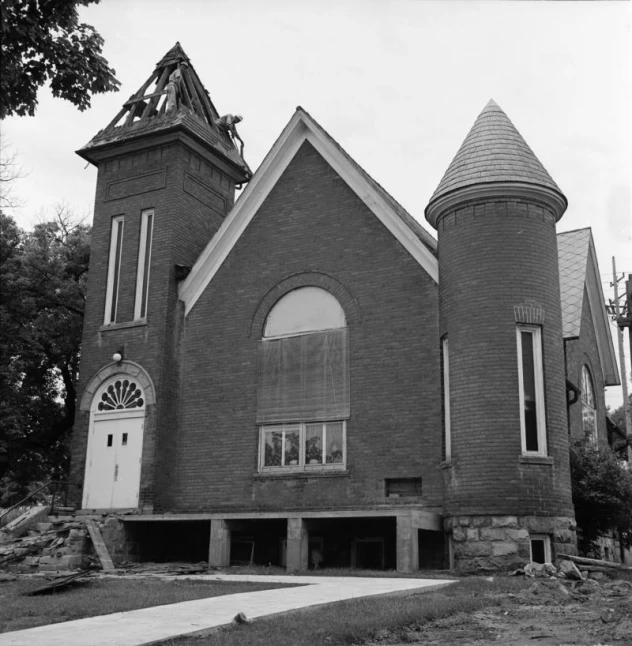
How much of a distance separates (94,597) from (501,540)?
8.28m

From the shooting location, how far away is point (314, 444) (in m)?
20.6

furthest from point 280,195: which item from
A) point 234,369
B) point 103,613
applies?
point 103,613

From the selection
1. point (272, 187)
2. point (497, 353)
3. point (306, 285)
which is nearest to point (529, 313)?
point (497, 353)

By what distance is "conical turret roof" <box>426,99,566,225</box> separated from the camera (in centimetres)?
1898

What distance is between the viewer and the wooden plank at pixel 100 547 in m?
→ 18.7

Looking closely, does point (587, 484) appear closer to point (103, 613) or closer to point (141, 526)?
point (141, 526)

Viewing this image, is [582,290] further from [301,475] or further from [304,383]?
[301,475]

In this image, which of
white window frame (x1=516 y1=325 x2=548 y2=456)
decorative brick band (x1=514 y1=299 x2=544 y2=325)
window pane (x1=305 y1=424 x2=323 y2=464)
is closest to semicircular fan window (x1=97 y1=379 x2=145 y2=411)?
window pane (x1=305 y1=424 x2=323 y2=464)

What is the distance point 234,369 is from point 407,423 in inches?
195

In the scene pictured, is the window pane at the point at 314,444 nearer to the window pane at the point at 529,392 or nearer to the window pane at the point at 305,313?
the window pane at the point at 305,313

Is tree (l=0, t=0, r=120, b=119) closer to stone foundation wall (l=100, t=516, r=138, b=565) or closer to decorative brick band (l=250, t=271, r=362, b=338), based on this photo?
decorative brick band (l=250, t=271, r=362, b=338)

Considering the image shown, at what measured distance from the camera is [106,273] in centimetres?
2436

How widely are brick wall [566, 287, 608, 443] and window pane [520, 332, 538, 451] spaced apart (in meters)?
4.64

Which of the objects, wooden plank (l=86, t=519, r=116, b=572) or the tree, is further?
wooden plank (l=86, t=519, r=116, b=572)
